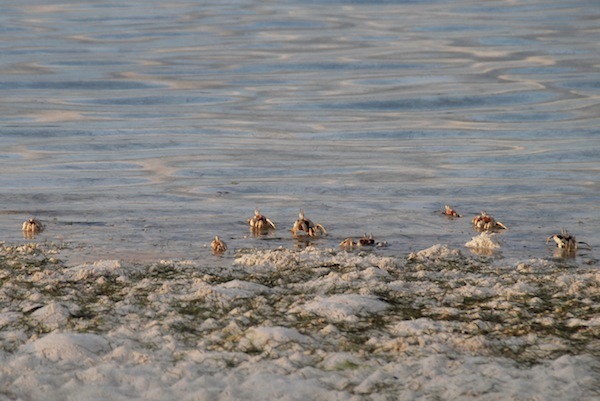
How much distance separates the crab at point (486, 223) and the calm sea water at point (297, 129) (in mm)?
81

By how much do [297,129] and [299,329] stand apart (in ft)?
26.4

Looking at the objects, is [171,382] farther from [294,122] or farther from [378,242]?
[294,122]

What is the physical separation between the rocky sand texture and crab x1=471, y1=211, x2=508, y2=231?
42.9 inches

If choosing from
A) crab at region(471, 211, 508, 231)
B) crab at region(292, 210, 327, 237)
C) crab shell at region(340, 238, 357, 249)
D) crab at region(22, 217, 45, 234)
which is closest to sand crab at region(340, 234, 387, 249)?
crab shell at region(340, 238, 357, 249)

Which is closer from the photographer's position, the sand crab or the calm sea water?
the sand crab

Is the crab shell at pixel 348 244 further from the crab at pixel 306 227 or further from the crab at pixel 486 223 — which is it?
the crab at pixel 486 223

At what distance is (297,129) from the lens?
13180 mm

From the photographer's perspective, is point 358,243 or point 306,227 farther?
point 306,227

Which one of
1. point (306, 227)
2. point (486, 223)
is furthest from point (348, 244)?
point (486, 223)

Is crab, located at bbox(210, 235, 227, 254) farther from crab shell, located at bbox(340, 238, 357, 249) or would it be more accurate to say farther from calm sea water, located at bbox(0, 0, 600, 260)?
crab shell, located at bbox(340, 238, 357, 249)

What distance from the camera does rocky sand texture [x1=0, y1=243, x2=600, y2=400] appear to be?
15.1 feet

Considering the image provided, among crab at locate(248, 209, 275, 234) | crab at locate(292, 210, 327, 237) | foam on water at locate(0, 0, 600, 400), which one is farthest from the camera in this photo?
crab at locate(248, 209, 275, 234)

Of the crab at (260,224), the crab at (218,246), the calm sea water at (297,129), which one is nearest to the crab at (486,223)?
the calm sea water at (297,129)

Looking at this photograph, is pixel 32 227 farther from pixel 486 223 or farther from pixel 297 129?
pixel 297 129
